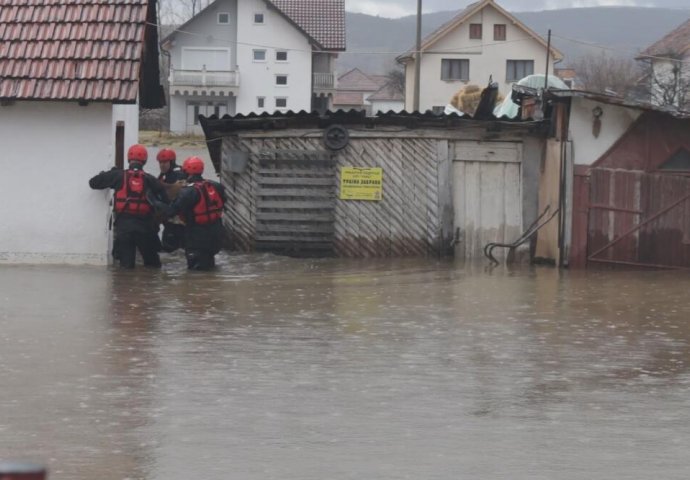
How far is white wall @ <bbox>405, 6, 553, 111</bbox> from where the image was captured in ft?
258

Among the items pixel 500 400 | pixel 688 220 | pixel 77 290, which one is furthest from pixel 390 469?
pixel 688 220

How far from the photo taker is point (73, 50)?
18047 mm

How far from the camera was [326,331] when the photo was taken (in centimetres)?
1263

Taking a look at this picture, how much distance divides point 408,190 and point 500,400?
11.6 metres

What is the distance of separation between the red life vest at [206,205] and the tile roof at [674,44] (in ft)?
173

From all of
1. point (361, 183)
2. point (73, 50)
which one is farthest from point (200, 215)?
point (361, 183)

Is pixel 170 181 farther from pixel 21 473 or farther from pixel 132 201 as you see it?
pixel 21 473

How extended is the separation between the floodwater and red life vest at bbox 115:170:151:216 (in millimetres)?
973

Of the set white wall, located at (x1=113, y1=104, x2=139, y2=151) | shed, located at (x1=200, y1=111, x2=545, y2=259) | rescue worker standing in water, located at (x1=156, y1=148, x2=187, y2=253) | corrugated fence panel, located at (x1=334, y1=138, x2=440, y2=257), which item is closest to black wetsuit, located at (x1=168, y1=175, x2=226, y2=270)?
rescue worker standing in water, located at (x1=156, y1=148, x2=187, y2=253)

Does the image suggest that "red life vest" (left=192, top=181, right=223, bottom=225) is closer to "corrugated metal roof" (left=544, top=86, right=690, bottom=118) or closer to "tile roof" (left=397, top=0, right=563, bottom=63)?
"corrugated metal roof" (left=544, top=86, right=690, bottom=118)

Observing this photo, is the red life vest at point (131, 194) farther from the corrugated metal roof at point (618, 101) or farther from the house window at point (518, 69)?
the house window at point (518, 69)

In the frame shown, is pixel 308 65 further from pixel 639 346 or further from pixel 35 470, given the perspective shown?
pixel 35 470

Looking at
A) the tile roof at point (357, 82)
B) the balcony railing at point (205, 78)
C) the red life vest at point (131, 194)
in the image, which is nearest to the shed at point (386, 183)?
the red life vest at point (131, 194)

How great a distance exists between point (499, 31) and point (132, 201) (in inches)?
2519
